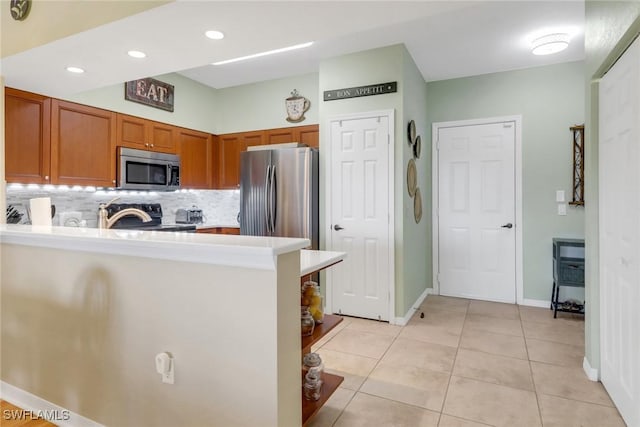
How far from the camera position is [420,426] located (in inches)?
71.7

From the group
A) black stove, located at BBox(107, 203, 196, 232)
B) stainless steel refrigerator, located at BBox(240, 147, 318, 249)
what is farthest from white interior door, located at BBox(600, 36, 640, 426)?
black stove, located at BBox(107, 203, 196, 232)

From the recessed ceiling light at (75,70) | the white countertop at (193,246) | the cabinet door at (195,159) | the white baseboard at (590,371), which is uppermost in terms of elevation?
the recessed ceiling light at (75,70)

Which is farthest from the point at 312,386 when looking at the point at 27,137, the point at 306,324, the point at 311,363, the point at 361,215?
the point at 27,137

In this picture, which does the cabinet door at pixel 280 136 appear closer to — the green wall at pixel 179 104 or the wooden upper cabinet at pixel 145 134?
the green wall at pixel 179 104

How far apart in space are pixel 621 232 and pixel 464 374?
4.28ft

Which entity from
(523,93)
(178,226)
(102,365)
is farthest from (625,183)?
(178,226)

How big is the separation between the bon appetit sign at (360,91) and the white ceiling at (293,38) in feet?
1.25

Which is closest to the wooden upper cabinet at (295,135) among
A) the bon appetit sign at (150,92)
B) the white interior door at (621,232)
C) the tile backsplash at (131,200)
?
the tile backsplash at (131,200)

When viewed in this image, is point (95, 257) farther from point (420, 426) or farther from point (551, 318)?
point (551, 318)

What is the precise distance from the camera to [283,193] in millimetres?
3670

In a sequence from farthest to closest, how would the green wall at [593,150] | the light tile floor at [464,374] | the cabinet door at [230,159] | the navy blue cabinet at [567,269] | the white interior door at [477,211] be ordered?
the cabinet door at [230,159] → the white interior door at [477,211] → the navy blue cabinet at [567,269] → the green wall at [593,150] → the light tile floor at [464,374]

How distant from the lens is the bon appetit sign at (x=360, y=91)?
132 inches

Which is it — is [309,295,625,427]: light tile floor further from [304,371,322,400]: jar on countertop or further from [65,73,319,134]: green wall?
[65,73,319,134]: green wall

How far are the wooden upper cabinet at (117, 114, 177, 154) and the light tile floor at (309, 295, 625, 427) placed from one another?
296 cm
